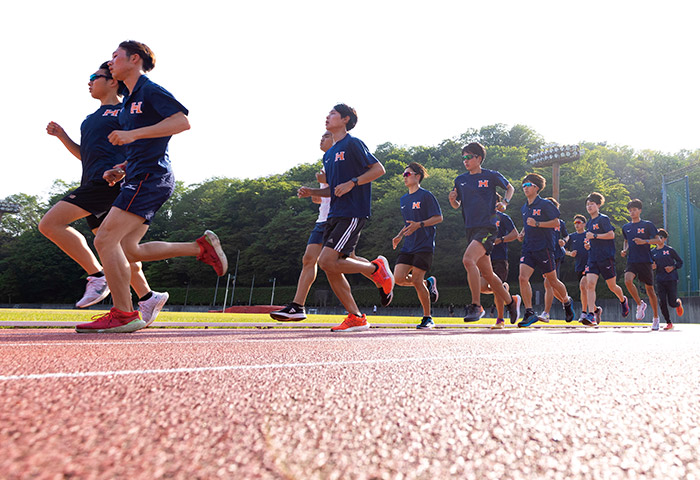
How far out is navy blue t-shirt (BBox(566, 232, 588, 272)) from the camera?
13812mm

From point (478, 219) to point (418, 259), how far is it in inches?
46.7

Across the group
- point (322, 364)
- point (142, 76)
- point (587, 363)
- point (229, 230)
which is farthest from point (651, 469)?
point (229, 230)

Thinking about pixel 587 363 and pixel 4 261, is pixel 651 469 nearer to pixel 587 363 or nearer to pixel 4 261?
pixel 587 363

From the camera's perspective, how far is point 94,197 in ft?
17.7

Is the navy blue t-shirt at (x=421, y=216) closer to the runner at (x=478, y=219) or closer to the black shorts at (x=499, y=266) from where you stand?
the runner at (x=478, y=219)

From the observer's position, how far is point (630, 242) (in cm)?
1114

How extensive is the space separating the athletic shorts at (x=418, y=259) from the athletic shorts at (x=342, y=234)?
2789mm

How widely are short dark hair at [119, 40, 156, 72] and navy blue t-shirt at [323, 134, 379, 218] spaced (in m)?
2.26

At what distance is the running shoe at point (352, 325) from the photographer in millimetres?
6383

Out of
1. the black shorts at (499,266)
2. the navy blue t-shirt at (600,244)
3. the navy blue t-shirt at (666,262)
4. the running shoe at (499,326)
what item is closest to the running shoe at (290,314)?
the running shoe at (499,326)

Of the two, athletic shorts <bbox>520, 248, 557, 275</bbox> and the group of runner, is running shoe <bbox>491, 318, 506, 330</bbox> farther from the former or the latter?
athletic shorts <bbox>520, 248, 557, 275</bbox>

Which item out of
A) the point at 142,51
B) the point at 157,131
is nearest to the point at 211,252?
the point at 157,131

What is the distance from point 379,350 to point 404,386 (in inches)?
64.1

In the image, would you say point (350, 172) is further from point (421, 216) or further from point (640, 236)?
point (640, 236)
